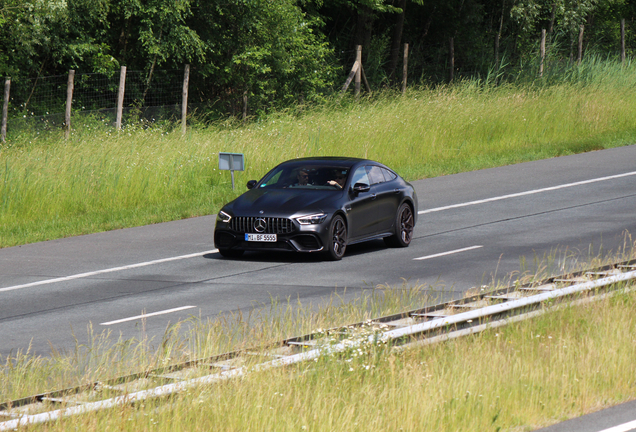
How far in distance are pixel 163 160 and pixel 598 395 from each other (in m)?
16.9

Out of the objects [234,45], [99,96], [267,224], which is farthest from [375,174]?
[234,45]

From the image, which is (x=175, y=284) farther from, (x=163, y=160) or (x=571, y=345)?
(x=163, y=160)

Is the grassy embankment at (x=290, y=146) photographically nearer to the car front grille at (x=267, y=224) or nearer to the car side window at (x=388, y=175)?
the car front grille at (x=267, y=224)

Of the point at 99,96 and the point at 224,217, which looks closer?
the point at 224,217

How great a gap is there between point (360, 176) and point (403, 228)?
119cm

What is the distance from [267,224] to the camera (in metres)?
15.0

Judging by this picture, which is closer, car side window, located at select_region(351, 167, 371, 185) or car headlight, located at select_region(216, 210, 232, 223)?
car headlight, located at select_region(216, 210, 232, 223)

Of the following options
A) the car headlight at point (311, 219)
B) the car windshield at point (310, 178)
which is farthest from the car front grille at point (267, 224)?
the car windshield at point (310, 178)

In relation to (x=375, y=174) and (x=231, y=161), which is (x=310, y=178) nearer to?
(x=375, y=174)

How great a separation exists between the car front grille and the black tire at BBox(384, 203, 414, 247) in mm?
2302

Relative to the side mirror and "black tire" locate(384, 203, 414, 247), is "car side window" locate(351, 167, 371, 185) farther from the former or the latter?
"black tire" locate(384, 203, 414, 247)

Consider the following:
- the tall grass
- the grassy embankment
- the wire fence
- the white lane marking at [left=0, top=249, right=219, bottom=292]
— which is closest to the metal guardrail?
the tall grass

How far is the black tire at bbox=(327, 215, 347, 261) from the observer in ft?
49.5

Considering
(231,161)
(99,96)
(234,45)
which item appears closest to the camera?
(231,161)
